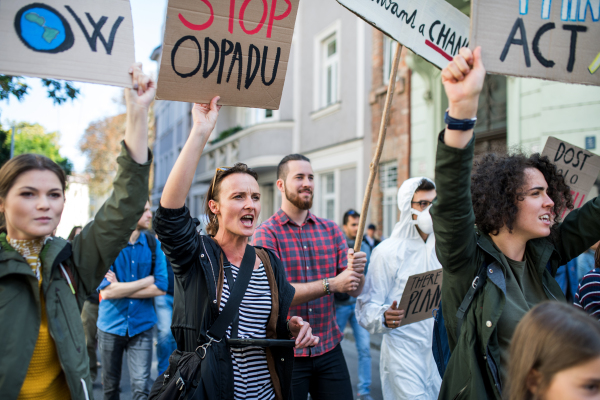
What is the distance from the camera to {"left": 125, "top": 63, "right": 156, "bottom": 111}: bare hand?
194cm

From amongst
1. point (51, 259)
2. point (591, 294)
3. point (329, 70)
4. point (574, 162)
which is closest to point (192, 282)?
point (51, 259)

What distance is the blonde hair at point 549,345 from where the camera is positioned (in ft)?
4.61

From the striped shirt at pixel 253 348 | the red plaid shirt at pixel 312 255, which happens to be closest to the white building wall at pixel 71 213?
the striped shirt at pixel 253 348

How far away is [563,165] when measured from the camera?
3.40m

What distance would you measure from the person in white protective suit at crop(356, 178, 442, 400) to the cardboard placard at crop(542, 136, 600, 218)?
35.2 inches

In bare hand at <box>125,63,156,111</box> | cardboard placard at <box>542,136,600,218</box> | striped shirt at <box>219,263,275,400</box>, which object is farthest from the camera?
cardboard placard at <box>542,136,600,218</box>

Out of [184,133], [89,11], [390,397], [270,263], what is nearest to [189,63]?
[89,11]

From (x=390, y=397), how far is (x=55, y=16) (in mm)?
3030

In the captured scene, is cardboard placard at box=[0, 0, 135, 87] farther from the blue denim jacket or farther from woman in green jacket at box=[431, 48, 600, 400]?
the blue denim jacket

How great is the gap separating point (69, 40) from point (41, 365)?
4.37 ft

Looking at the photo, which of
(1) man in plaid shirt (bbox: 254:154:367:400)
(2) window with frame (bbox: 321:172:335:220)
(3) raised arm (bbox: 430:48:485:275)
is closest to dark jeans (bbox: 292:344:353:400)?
(1) man in plaid shirt (bbox: 254:154:367:400)

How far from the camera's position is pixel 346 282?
318 centimetres

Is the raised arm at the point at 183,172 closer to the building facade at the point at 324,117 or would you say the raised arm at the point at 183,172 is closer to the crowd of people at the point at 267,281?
the crowd of people at the point at 267,281

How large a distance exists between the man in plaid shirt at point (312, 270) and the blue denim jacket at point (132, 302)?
1.53 metres
